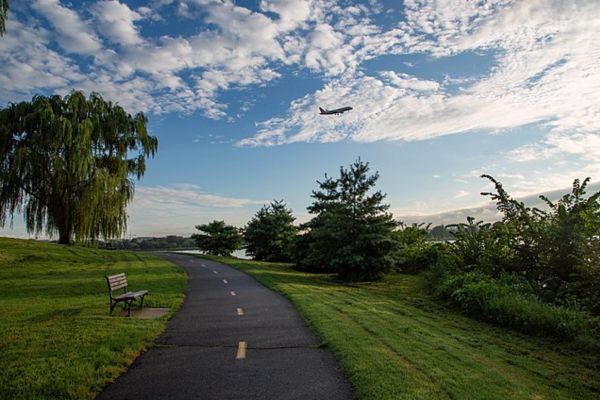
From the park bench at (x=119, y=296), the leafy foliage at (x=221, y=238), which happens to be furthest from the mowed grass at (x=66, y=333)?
the leafy foliage at (x=221, y=238)

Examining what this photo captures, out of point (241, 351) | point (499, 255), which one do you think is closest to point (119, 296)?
point (241, 351)

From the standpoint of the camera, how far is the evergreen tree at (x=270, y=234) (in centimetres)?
3769

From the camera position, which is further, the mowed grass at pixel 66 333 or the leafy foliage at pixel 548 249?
the leafy foliage at pixel 548 249

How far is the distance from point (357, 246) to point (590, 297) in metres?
10.6

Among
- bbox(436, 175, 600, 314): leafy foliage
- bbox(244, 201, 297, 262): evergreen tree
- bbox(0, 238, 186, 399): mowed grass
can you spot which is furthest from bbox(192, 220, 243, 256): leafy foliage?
bbox(436, 175, 600, 314): leafy foliage

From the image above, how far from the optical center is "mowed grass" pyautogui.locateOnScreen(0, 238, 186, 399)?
5.57m

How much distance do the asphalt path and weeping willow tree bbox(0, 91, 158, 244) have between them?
71.3ft

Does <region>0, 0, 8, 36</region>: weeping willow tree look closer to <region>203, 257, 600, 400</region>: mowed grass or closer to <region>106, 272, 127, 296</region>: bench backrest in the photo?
<region>106, 272, 127, 296</region>: bench backrest

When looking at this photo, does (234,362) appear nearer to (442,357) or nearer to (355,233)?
(442,357)

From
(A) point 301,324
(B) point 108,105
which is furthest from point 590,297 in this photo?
(B) point 108,105

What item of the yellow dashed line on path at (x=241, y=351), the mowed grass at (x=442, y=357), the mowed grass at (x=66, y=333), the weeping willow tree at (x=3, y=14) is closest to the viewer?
the mowed grass at (x=66, y=333)

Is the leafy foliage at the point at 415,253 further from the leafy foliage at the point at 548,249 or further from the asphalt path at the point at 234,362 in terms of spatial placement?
the asphalt path at the point at 234,362

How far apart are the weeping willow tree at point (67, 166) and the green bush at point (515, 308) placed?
80.4 ft

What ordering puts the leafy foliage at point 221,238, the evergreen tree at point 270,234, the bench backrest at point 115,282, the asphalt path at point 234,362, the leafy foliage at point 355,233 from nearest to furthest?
the asphalt path at point 234,362
the bench backrest at point 115,282
the leafy foliage at point 355,233
the evergreen tree at point 270,234
the leafy foliage at point 221,238
